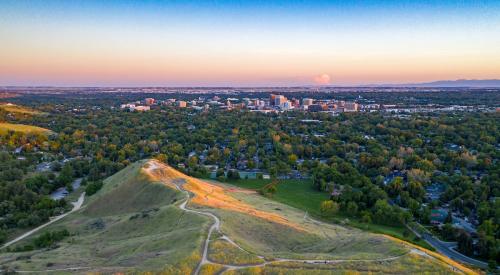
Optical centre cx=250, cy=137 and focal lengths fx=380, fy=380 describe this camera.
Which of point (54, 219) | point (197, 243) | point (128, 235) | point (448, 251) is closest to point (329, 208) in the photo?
point (448, 251)

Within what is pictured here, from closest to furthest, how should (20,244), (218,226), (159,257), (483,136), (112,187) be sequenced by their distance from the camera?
(159,257) → (218,226) → (20,244) → (112,187) → (483,136)

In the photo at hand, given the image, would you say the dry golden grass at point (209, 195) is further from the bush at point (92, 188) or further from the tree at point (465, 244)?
the tree at point (465, 244)

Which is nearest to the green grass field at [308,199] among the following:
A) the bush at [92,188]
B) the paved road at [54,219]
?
the bush at [92,188]

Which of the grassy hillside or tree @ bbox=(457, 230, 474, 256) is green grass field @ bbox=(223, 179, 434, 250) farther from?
the grassy hillside

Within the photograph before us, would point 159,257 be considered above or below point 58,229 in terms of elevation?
above

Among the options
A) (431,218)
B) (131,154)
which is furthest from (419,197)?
(131,154)

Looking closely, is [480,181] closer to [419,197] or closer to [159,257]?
[419,197]
